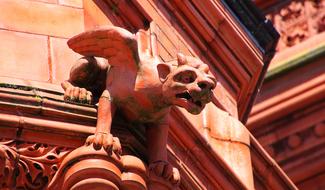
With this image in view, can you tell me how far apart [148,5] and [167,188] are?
248 cm

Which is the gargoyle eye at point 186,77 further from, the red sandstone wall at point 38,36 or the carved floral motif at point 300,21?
the carved floral motif at point 300,21

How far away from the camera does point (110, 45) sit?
11641 millimetres

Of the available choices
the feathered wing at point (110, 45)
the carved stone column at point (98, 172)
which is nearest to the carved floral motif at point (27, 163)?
the carved stone column at point (98, 172)

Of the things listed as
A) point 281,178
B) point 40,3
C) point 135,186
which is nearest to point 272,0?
point 281,178

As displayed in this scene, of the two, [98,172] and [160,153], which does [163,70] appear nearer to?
[160,153]

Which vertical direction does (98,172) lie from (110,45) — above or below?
below

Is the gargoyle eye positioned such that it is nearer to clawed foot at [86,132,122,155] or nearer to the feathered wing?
the feathered wing

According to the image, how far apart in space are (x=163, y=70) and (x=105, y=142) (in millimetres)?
590

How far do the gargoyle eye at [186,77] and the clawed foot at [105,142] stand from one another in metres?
0.49

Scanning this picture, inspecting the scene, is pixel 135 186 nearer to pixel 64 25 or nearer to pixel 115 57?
pixel 115 57

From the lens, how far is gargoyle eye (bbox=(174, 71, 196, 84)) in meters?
11.3

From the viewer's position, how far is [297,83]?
26203 mm

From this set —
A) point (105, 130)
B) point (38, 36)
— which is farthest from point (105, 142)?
point (38, 36)

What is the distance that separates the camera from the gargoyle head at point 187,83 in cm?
1119
